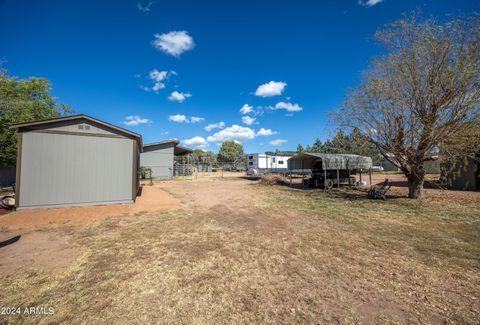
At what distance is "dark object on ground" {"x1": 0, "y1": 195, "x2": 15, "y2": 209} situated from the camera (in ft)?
25.3

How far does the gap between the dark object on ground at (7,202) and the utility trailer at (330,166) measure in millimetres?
15663

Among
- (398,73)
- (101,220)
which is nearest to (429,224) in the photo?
(398,73)

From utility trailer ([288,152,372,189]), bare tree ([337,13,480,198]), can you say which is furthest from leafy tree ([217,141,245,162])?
bare tree ([337,13,480,198])

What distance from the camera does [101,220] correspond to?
21.6ft

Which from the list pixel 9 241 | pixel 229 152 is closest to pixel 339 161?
pixel 9 241

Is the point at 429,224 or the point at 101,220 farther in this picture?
the point at 101,220

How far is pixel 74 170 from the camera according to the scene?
8242 millimetres

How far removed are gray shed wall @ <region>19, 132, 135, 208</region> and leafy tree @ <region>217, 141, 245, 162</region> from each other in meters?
50.8

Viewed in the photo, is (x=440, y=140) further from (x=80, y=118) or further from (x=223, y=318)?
(x=80, y=118)

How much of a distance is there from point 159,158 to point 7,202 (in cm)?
1569

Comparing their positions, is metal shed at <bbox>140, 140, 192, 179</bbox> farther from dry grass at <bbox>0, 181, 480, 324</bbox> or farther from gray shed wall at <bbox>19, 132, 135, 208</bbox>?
dry grass at <bbox>0, 181, 480, 324</bbox>

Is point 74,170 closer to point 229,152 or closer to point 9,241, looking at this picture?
point 9,241

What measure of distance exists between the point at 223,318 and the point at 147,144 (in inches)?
877

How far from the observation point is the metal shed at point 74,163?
7641 millimetres
